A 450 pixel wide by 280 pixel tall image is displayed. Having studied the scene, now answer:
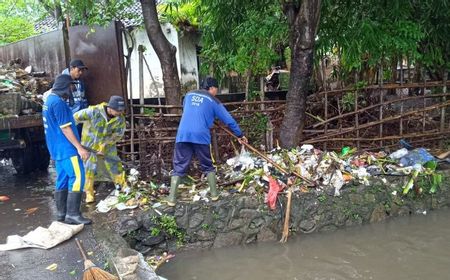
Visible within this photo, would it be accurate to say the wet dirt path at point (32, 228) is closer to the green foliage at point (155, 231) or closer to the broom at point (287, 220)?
the green foliage at point (155, 231)

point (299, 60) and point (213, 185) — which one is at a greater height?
point (299, 60)

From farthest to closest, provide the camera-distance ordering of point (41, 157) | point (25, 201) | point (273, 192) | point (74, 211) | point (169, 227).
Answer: point (41, 157), point (25, 201), point (273, 192), point (169, 227), point (74, 211)

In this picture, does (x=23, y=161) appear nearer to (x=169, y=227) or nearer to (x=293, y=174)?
(x=169, y=227)

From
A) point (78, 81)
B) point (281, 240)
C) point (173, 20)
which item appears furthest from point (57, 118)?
point (173, 20)

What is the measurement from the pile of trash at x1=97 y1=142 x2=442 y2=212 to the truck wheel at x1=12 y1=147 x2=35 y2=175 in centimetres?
331

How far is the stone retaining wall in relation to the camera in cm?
567

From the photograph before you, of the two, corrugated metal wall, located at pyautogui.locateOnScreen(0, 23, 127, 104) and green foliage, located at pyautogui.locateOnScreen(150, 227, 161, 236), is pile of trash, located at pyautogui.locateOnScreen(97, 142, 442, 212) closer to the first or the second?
green foliage, located at pyautogui.locateOnScreen(150, 227, 161, 236)

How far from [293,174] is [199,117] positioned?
169 centimetres

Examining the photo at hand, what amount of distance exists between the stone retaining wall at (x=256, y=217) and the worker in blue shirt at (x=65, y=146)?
0.68 meters

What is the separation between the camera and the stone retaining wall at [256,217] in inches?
223

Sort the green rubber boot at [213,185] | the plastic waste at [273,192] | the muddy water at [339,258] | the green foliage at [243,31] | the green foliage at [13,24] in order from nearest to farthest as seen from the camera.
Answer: the muddy water at [339,258], the green rubber boot at [213,185], the plastic waste at [273,192], the green foliage at [243,31], the green foliage at [13,24]

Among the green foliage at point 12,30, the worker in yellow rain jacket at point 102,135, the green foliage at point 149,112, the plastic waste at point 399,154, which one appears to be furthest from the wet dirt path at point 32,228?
the green foliage at point 12,30

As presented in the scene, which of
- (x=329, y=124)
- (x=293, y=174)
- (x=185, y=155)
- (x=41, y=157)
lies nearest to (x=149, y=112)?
(x=185, y=155)

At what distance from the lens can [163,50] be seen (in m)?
7.17
